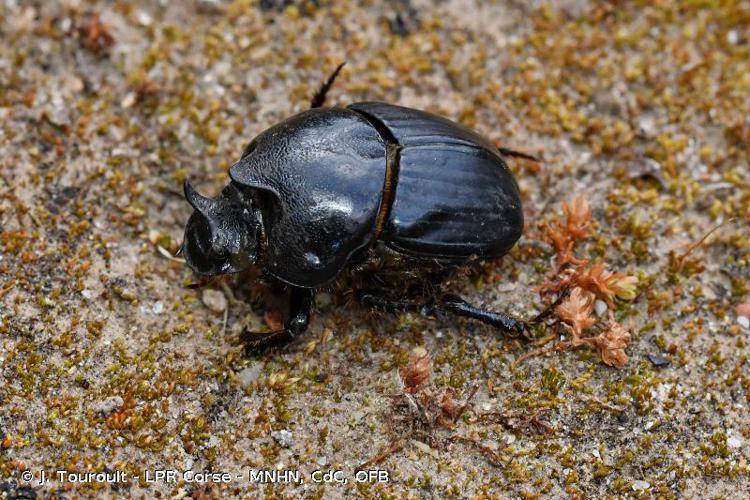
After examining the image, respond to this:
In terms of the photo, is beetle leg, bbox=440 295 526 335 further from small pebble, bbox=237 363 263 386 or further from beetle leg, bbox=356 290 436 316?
small pebble, bbox=237 363 263 386

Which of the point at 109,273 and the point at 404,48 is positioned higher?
the point at 404,48

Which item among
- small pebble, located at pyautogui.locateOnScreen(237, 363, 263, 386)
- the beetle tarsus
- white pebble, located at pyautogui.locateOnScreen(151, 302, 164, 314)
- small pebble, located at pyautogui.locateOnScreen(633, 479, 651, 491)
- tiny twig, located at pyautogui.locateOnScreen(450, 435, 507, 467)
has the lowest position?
small pebble, located at pyautogui.locateOnScreen(633, 479, 651, 491)

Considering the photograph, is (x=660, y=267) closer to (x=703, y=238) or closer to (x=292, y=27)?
(x=703, y=238)

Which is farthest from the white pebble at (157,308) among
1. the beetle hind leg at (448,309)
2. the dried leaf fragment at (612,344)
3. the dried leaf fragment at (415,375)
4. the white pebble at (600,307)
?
the white pebble at (600,307)

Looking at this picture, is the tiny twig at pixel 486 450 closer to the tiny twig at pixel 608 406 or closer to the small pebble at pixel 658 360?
the tiny twig at pixel 608 406

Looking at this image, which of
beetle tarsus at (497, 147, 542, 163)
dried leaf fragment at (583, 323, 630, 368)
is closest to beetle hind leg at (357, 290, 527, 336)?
dried leaf fragment at (583, 323, 630, 368)

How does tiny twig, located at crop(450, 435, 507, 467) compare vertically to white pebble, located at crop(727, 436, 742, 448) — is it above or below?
above

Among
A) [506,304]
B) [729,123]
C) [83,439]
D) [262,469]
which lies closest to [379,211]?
[506,304]

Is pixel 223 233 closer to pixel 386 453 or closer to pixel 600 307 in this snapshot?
pixel 386 453
